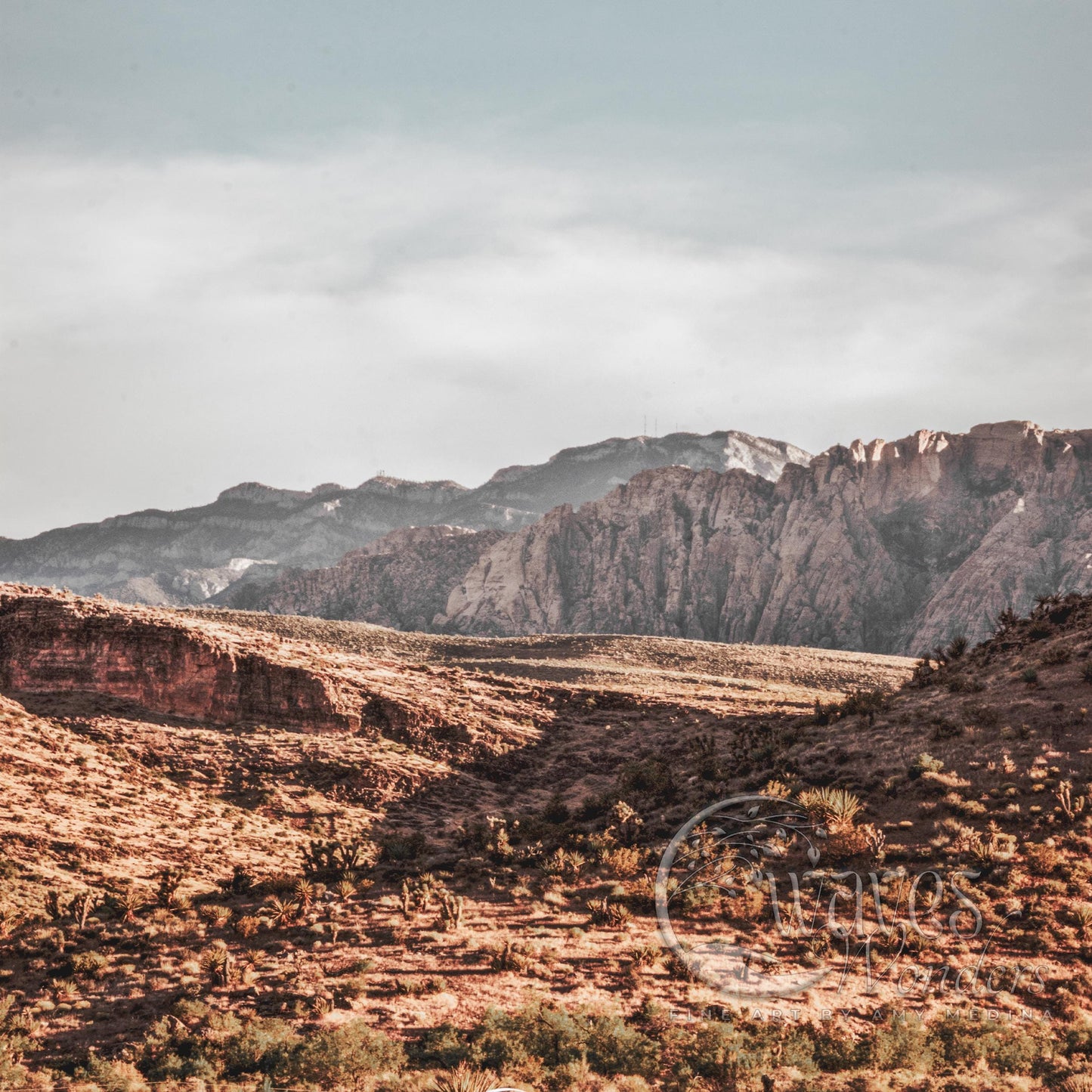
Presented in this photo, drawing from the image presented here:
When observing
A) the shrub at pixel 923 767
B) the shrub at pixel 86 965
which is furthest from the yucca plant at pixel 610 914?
the shrub at pixel 923 767

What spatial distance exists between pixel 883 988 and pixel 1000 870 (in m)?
5.22

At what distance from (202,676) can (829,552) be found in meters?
144

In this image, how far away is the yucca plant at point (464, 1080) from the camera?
47.2 feet

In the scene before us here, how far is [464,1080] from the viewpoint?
14500 mm

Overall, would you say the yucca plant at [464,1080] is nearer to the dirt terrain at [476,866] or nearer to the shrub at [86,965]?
the dirt terrain at [476,866]

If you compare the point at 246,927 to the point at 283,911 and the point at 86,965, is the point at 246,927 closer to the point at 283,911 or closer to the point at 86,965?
the point at 283,911

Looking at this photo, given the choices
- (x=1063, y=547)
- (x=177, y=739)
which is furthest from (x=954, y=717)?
(x=1063, y=547)

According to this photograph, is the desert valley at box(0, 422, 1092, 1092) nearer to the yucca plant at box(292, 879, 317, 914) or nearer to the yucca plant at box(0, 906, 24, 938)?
the yucca plant at box(292, 879, 317, 914)

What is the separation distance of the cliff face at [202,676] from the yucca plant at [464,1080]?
2317 centimetres

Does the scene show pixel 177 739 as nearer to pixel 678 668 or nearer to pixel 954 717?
pixel 954 717

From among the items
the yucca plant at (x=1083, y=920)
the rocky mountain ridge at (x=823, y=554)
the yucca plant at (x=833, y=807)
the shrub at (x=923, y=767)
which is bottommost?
the yucca plant at (x=1083, y=920)

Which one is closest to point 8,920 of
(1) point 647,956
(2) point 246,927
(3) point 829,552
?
(2) point 246,927

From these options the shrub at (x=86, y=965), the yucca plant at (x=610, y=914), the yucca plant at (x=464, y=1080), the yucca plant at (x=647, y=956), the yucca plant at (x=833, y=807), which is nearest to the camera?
the yucca plant at (x=464, y=1080)

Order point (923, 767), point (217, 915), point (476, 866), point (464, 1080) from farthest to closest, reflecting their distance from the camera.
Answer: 1. point (923, 767)
2. point (476, 866)
3. point (217, 915)
4. point (464, 1080)
